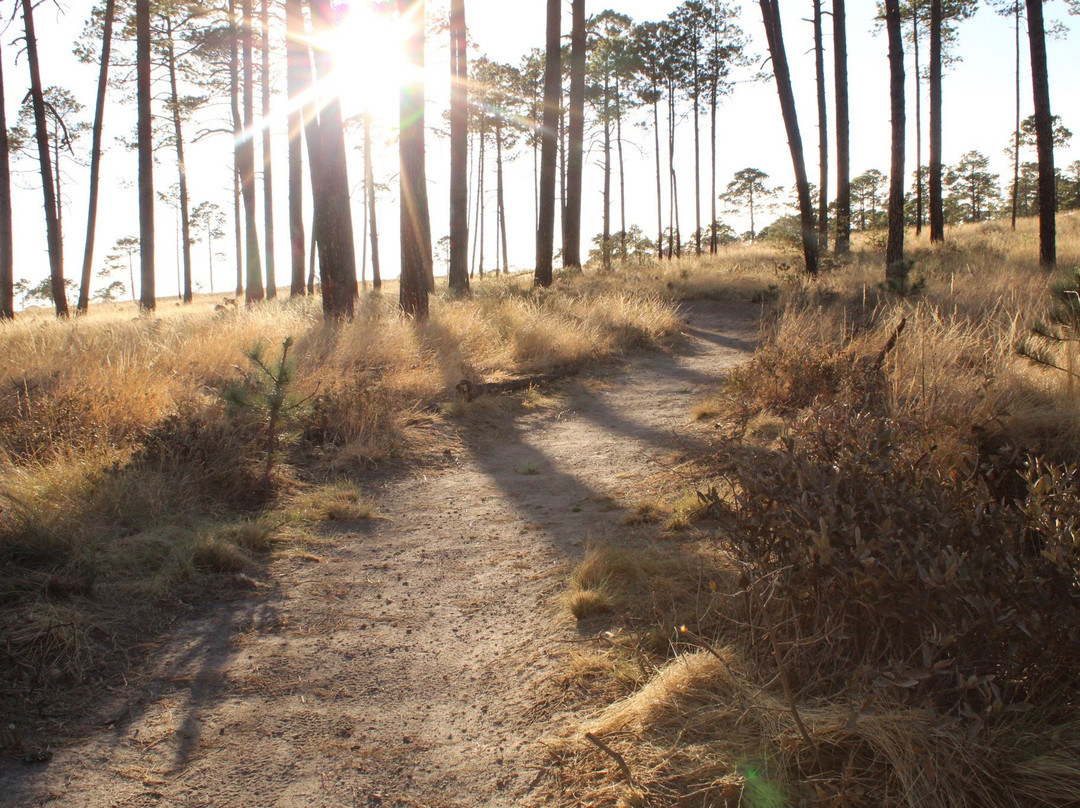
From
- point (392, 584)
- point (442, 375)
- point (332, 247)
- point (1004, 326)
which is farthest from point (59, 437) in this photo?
point (1004, 326)

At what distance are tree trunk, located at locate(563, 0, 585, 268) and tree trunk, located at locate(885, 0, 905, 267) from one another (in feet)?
22.2

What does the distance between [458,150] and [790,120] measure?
6.99 m

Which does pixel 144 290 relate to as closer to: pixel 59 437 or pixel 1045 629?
pixel 59 437

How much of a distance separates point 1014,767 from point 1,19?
17.1 meters

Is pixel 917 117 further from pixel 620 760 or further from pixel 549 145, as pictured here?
pixel 620 760

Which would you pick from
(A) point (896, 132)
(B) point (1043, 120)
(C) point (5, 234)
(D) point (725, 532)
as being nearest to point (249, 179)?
(C) point (5, 234)

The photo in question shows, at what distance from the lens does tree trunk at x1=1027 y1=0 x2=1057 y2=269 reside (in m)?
12.1

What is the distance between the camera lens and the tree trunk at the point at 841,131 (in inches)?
593

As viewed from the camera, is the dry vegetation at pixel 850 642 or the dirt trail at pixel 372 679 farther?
the dirt trail at pixel 372 679

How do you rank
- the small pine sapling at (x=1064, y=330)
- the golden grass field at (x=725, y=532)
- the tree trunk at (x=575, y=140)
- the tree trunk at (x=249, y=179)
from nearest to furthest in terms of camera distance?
the golden grass field at (x=725, y=532)
the small pine sapling at (x=1064, y=330)
the tree trunk at (x=575, y=140)
the tree trunk at (x=249, y=179)

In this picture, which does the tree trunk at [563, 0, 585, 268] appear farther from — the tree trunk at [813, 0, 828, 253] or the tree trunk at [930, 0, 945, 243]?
the tree trunk at [930, 0, 945, 243]

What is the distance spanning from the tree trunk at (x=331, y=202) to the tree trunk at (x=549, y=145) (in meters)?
6.51

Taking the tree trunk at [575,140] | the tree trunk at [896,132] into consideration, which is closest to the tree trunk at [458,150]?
the tree trunk at [575,140]

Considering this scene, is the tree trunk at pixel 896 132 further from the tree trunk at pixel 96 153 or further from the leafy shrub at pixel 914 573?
the tree trunk at pixel 96 153
